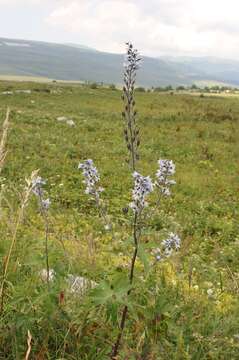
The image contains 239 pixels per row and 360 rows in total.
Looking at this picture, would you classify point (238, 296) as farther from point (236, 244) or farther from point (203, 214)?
point (203, 214)

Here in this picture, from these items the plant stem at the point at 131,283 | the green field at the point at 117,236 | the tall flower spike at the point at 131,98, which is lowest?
the green field at the point at 117,236

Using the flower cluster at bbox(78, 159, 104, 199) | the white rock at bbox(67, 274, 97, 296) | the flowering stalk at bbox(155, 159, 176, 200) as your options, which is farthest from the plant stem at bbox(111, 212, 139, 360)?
the white rock at bbox(67, 274, 97, 296)

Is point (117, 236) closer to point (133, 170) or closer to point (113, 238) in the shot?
point (113, 238)

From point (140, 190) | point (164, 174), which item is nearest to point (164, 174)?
point (164, 174)

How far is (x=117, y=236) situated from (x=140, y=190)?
5670 millimetres

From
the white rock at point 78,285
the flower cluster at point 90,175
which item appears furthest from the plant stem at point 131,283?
the white rock at point 78,285

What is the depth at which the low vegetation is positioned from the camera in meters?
3.90

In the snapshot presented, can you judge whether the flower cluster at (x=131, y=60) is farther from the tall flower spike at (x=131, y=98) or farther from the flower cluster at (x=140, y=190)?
the flower cluster at (x=140, y=190)

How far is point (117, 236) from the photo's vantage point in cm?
895

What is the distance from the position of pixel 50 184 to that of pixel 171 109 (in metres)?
23.9

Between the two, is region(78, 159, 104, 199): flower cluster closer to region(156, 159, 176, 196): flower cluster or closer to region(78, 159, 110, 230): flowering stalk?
region(78, 159, 110, 230): flowering stalk

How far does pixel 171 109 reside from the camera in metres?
37.7

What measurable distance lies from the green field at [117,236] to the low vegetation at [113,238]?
0.02 m

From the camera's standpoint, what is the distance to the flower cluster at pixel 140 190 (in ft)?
10.9
